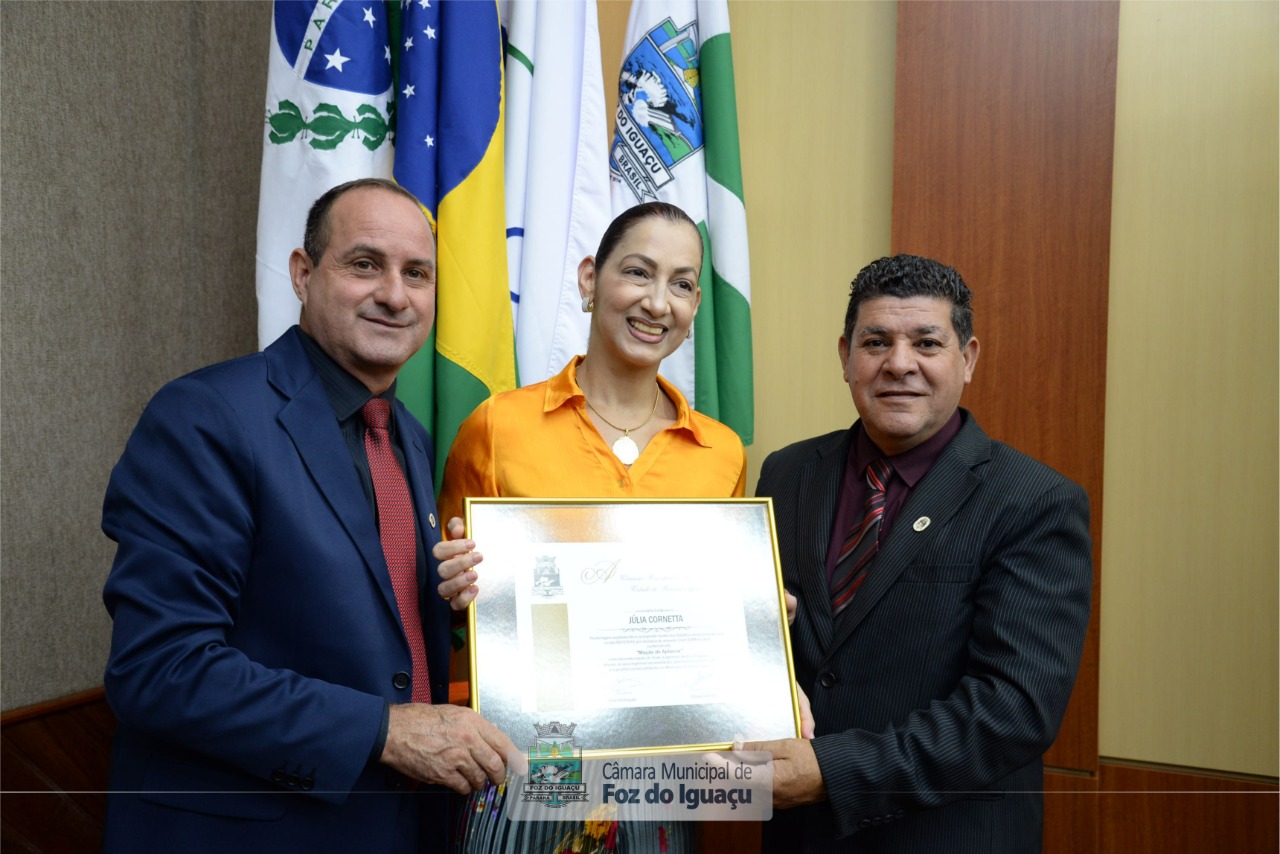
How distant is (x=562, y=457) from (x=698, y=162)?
1460 mm

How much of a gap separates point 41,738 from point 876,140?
10.6 ft

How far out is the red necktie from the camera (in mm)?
1697

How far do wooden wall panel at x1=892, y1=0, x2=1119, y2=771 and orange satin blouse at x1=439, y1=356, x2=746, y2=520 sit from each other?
3.93 ft

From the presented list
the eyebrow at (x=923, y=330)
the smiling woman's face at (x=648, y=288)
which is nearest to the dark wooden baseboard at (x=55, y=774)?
the smiling woman's face at (x=648, y=288)

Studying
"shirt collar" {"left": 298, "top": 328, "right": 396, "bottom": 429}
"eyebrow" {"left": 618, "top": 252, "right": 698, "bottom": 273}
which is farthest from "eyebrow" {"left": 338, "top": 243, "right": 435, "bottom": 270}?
"eyebrow" {"left": 618, "top": 252, "right": 698, "bottom": 273}

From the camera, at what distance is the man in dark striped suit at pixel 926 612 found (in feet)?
5.49

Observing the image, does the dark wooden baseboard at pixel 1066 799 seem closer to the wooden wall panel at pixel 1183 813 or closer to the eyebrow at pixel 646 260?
the wooden wall panel at pixel 1183 813

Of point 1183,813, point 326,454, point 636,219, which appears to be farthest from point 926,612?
point 1183,813

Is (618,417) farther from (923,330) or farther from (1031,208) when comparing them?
(1031,208)

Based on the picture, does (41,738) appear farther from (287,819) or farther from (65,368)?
(287,819)

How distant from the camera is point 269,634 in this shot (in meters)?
1.54

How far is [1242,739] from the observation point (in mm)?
2732

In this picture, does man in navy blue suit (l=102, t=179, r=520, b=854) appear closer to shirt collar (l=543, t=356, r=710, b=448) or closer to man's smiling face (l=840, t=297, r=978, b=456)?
shirt collar (l=543, t=356, r=710, b=448)

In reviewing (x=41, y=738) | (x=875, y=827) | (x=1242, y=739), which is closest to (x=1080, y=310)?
(x=1242, y=739)
